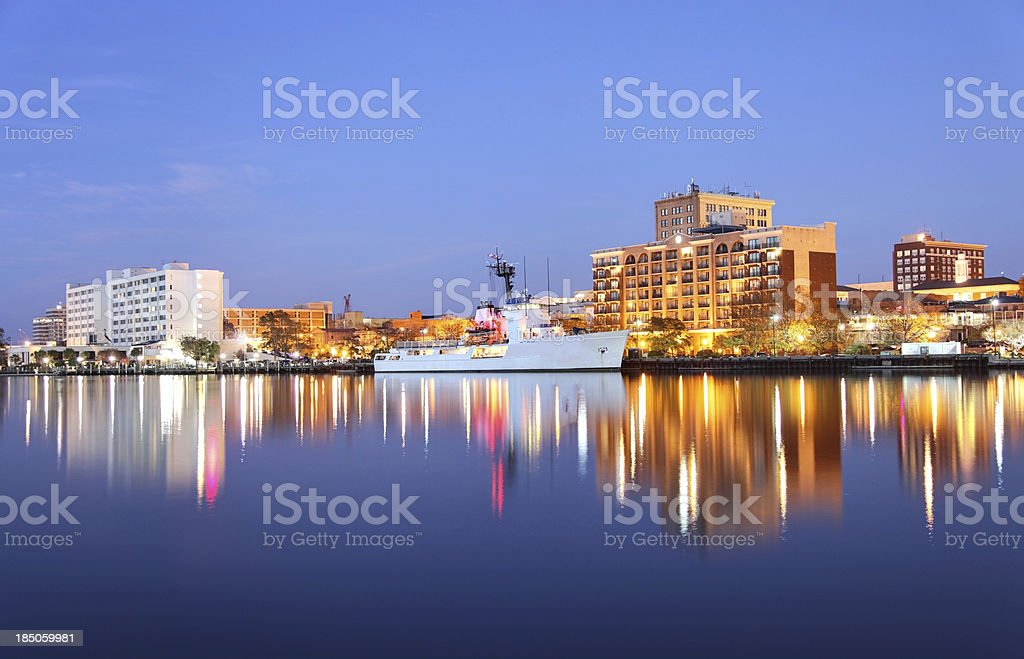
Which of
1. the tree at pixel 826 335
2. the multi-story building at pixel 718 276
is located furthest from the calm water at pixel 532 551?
the multi-story building at pixel 718 276

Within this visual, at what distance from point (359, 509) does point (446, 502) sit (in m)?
1.52

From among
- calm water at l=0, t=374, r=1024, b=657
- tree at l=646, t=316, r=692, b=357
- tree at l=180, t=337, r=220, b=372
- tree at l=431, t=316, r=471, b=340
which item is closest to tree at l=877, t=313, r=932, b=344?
tree at l=646, t=316, r=692, b=357

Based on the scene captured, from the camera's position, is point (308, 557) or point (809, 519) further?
point (809, 519)

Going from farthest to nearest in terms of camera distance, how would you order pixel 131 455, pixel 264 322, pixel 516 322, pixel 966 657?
pixel 264 322
pixel 516 322
pixel 131 455
pixel 966 657

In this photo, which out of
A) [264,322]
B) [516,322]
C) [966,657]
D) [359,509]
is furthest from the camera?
[264,322]

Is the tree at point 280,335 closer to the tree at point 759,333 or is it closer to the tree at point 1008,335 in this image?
the tree at point 759,333

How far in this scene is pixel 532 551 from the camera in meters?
11.7

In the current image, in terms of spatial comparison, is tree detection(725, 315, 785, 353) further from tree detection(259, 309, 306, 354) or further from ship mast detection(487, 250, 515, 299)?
tree detection(259, 309, 306, 354)

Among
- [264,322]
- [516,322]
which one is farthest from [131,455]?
[264,322]

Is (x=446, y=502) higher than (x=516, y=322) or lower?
lower

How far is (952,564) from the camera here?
10828mm

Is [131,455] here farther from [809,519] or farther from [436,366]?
[436,366]

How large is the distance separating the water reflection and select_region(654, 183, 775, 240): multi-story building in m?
100

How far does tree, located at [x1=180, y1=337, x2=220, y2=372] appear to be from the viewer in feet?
396
